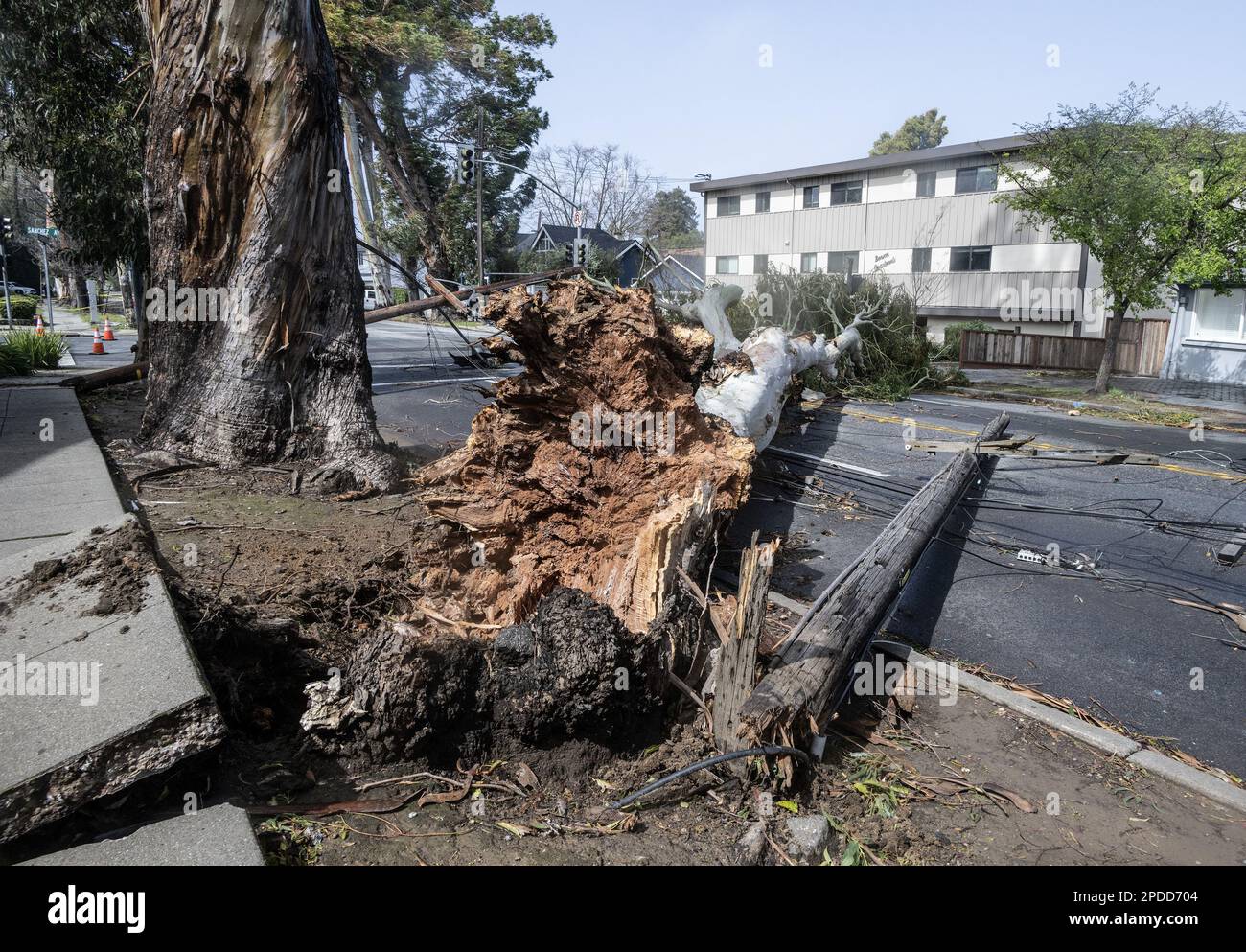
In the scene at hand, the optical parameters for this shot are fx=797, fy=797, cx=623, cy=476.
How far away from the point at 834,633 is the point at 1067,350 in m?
23.6

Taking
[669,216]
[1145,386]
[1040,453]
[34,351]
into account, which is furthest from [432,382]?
[669,216]

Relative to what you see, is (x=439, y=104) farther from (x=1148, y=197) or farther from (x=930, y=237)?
(x=1148, y=197)

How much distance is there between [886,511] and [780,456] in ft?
6.51

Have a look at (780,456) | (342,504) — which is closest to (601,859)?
(342,504)

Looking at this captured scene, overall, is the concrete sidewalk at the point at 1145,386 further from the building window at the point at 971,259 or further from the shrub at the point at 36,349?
the shrub at the point at 36,349

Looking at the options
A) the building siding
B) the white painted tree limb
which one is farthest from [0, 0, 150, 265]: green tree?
the building siding

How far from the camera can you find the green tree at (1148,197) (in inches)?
602

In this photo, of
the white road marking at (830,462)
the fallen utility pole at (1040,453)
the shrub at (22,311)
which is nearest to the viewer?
the white road marking at (830,462)

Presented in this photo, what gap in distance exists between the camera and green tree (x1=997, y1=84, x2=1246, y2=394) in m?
15.3

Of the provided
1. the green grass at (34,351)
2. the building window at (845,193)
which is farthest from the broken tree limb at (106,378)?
the building window at (845,193)

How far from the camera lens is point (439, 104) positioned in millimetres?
34156

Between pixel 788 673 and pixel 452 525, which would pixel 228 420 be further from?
pixel 788 673

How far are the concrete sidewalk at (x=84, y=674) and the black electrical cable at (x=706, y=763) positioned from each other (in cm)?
151

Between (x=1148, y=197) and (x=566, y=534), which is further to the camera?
(x=1148, y=197)
